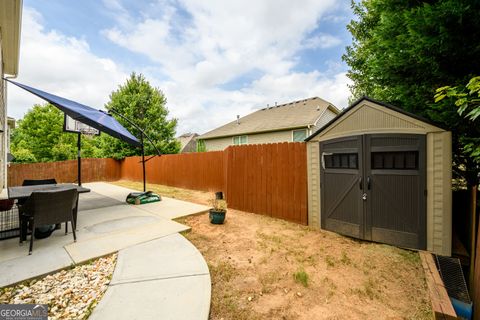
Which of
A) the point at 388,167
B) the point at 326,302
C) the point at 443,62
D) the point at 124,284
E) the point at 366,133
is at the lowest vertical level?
the point at 326,302

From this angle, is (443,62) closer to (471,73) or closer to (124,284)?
(471,73)

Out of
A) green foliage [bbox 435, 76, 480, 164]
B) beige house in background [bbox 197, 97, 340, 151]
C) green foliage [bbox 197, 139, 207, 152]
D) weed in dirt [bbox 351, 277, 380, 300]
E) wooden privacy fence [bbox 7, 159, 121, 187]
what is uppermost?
beige house in background [bbox 197, 97, 340, 151]

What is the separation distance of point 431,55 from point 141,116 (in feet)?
60.3

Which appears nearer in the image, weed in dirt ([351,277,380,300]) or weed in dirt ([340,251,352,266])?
weed in dirt ([351,277,380,300])

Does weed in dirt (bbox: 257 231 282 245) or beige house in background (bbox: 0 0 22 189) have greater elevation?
beige house in background (bbox: 0 0 22 189)

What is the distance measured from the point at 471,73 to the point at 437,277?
2.86 metres

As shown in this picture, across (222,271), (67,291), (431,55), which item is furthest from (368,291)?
(431,55)

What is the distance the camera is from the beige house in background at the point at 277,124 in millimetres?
12839

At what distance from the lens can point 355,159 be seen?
383cm

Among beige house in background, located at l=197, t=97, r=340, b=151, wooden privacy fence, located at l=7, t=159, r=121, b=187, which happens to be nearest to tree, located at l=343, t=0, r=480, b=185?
beige house in background, located at l=197, t=97, r=340, b=151

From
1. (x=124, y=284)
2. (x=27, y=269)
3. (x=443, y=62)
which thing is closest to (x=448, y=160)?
(x=443, y=62)

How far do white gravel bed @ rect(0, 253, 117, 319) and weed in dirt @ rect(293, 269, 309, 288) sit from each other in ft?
7.33

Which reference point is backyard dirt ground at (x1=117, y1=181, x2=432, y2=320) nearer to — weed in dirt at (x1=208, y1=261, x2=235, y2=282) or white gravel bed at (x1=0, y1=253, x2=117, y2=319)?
weed in dirt at (x1=208, y1=261, x2=235, y2=282)

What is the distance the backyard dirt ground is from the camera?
2.04 metres
